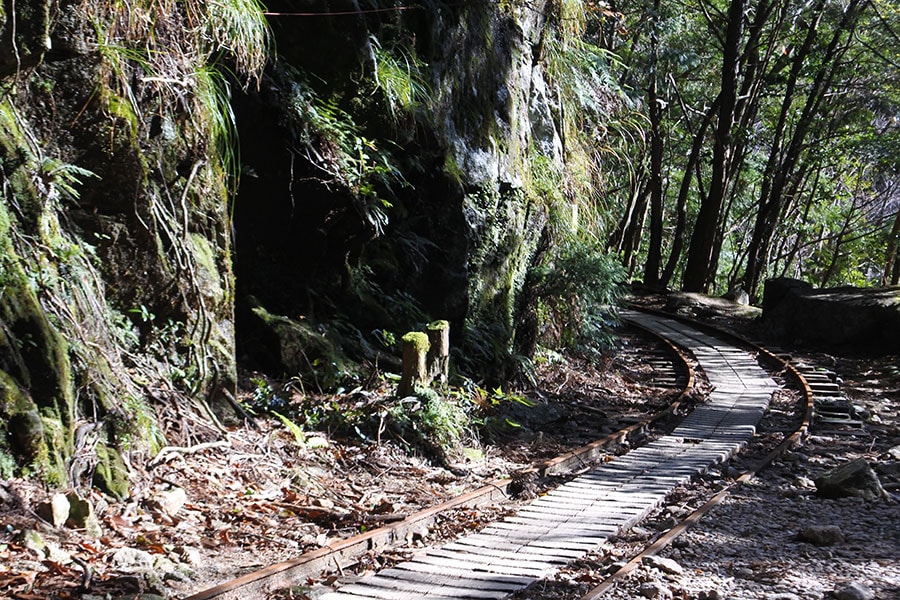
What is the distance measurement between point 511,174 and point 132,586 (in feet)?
29.4

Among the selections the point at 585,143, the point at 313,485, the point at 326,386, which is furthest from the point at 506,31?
the point at 313,485

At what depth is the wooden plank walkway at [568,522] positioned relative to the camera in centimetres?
501

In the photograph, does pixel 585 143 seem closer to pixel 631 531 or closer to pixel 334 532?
pixel 631 531

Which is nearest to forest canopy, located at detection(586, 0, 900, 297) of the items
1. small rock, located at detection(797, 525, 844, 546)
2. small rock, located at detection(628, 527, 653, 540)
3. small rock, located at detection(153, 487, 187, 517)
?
small rock, located at detection(628, 527, 653, 540)

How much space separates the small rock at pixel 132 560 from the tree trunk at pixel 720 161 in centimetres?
2185

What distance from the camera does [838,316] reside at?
710 inches

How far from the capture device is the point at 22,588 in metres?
4.15

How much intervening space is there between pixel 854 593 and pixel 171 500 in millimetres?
4382

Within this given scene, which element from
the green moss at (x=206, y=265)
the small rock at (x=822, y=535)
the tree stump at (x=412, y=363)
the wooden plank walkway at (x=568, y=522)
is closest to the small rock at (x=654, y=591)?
the wooden plank walkway at (x=568, y=522)

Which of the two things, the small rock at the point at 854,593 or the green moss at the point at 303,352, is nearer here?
the small rock at the point at 854,593

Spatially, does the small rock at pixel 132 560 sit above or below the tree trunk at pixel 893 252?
below

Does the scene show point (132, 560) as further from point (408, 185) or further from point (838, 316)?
point (838, 316)

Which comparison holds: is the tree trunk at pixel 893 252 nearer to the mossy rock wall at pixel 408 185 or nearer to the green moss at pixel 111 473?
the mossy rock wall at pixel 408 185

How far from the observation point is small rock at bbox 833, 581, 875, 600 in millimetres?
4675
